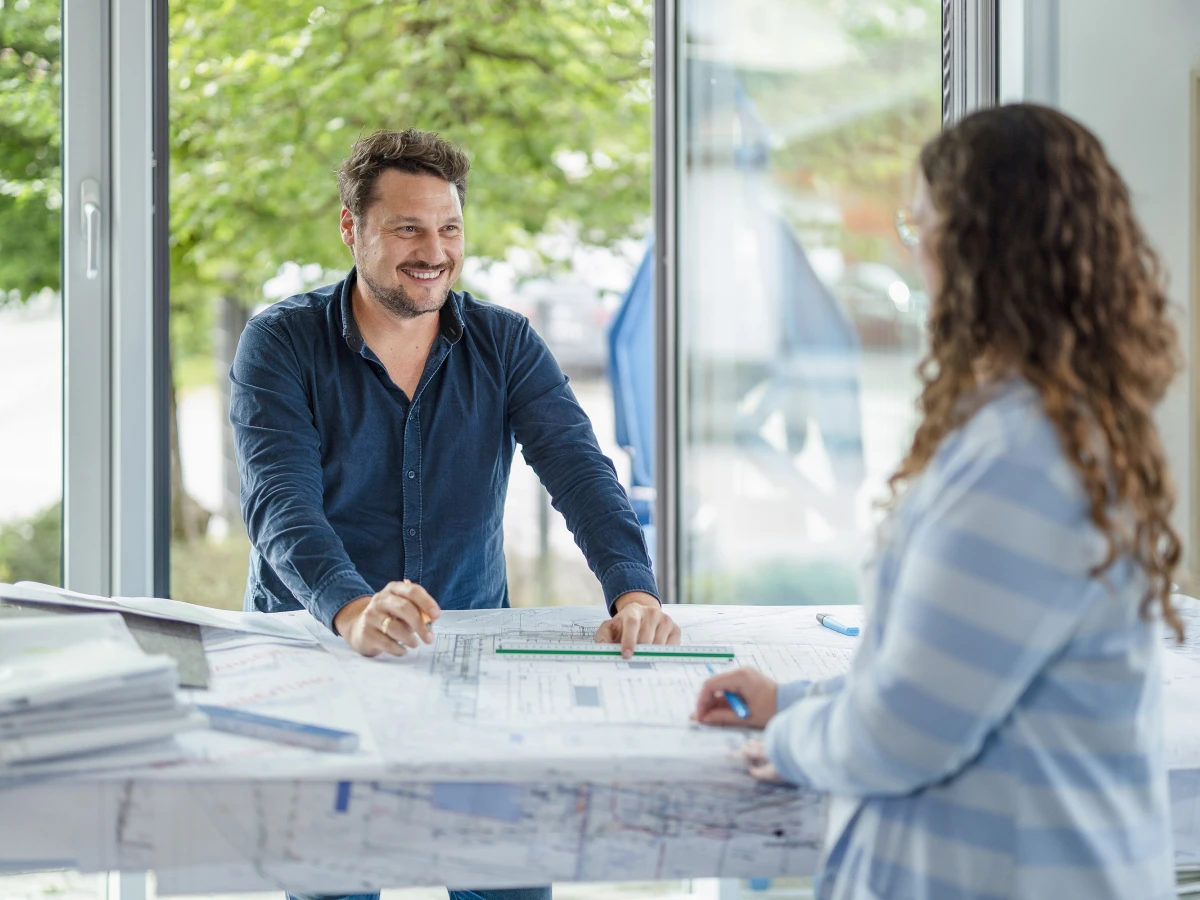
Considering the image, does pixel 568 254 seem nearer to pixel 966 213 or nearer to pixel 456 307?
pixel 456 307

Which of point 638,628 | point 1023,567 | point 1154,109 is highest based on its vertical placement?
point 1154,109

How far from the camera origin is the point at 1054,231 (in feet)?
2.76

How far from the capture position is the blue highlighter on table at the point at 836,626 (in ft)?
4.96

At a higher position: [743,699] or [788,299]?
[788,299]

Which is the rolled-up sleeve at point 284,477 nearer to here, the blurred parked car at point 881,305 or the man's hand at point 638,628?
the man's hand at point 638,628

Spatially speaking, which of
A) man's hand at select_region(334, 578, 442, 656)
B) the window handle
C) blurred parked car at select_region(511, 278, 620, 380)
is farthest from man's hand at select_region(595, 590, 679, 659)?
blurred parked car at select_region(511, 278, 620, 380)

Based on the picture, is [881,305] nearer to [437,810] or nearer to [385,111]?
[437,810]

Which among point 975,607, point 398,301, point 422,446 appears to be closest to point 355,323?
point 398,301

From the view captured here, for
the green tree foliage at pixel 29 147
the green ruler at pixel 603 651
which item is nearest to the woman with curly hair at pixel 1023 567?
the green ruler at pixel 603 651

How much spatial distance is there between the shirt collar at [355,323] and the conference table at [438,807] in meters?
0.70

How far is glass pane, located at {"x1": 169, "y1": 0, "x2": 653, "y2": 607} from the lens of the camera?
15.7 ft

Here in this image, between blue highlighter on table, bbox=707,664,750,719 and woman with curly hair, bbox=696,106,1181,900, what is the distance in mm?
195

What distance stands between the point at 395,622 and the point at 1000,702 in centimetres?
72

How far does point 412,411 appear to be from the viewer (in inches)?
67.1
